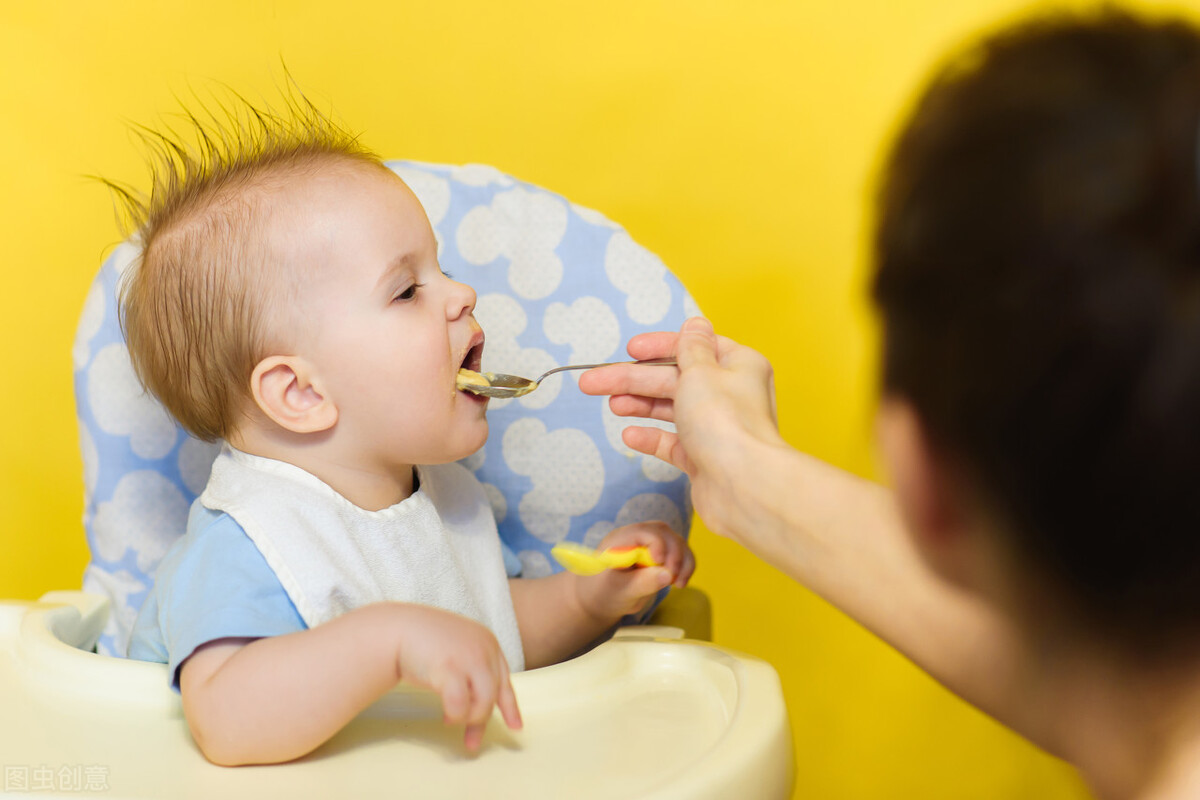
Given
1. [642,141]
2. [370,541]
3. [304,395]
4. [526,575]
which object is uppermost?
[642,141]

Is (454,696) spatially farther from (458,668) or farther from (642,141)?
(642,141)

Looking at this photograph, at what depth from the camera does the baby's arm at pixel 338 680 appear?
1.95 ft

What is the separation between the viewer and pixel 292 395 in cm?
77

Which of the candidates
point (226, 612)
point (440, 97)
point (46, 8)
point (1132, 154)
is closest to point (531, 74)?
point (440, 97)

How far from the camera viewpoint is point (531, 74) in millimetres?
1440

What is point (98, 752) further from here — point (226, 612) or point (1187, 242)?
point (1187, 242)

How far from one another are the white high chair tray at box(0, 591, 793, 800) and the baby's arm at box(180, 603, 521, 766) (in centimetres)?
2

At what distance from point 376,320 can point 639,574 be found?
0.95 feet

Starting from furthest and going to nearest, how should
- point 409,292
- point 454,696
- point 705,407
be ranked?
point 409,292, point 705,407, point 454,696

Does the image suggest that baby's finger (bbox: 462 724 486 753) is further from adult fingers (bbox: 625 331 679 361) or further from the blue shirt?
adult fingers (bbox: 625 331 679 361)

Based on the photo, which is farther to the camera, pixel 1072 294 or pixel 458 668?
pixel 458 668

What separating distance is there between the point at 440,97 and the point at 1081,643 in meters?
1.25

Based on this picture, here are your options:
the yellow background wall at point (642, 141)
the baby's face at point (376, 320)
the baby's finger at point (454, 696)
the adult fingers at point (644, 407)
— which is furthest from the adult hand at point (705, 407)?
the yellow background wall at point (642, 141)

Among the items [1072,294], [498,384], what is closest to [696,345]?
[498,384]
